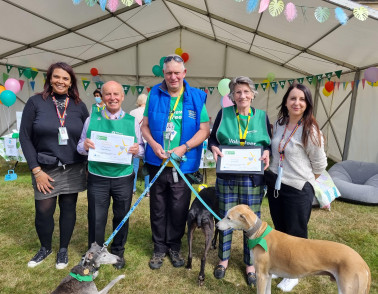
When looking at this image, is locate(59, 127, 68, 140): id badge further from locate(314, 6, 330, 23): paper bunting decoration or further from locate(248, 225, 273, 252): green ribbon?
locate(314, 6, 330, 23): paper bunting decoration

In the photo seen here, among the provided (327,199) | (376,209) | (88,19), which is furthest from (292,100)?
(88,19)

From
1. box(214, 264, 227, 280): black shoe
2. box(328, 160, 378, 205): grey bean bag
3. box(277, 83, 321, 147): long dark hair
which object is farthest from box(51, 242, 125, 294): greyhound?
box(328, 160, 378, 205): grey bean bag

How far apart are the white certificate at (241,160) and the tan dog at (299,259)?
347 millimetres

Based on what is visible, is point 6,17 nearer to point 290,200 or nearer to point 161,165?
point 161,165

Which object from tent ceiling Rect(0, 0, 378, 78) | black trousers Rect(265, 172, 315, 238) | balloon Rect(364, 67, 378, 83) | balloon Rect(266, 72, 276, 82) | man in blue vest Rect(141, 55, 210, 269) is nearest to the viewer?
black trousers Rect(265, 172, 315, 238)

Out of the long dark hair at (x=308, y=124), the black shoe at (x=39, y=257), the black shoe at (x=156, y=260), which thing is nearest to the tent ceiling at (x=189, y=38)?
the long dark hair at (x=308, y=124)

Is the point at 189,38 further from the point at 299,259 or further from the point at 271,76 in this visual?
the point at 299,259

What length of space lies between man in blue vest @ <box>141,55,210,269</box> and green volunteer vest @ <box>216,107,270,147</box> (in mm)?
228

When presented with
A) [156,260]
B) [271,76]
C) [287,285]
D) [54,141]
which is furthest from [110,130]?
[271,76]

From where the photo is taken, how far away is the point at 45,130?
234 centimetres

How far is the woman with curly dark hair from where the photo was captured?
2090 millimetres

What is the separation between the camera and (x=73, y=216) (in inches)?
107

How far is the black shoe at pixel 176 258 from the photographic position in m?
2.76

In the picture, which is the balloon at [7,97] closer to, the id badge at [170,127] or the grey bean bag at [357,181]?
the id badge at [170,127]
